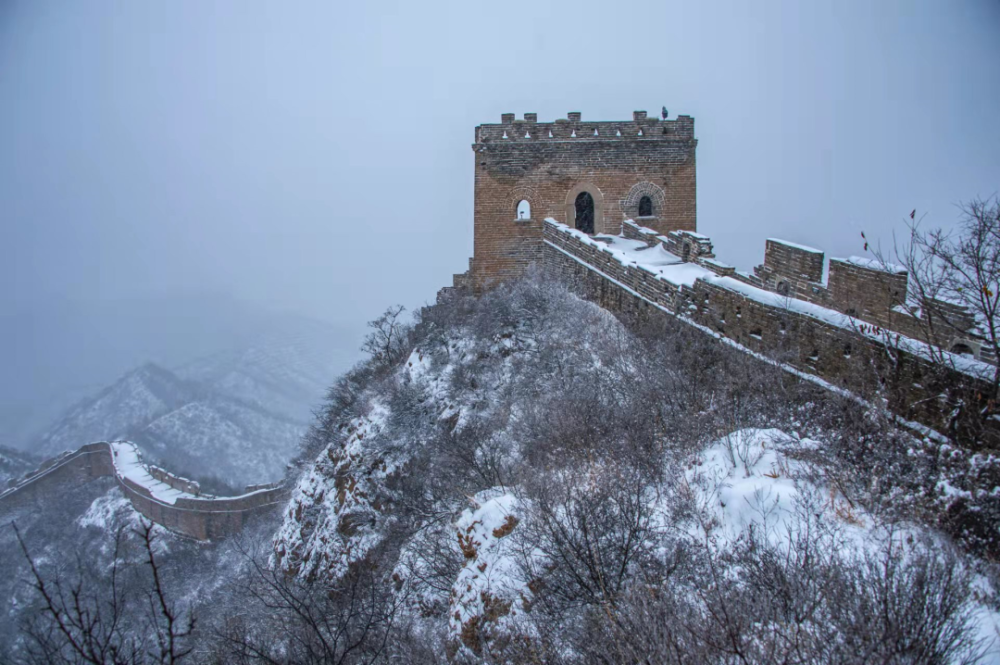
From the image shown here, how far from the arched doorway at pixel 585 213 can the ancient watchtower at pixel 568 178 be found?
29cm

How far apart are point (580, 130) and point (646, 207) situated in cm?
287

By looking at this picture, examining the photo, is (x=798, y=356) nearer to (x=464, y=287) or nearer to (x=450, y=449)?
(x=450, y=449)

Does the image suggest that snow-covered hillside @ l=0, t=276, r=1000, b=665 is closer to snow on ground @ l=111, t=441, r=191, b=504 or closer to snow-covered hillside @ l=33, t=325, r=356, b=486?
snow on ground @ l=111, t=441, r=191, b=504

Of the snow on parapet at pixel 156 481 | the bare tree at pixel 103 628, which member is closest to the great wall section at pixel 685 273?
the bare tree at pixel 103 628

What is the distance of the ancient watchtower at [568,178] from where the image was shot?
1723cm

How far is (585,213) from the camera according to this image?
18250mm

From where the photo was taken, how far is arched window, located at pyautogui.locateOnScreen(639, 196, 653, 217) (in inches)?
701

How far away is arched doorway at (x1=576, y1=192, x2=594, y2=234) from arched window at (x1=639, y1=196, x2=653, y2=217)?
1386 mm

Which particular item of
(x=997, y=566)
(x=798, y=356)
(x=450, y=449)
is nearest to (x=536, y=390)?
(x=450, y=449)

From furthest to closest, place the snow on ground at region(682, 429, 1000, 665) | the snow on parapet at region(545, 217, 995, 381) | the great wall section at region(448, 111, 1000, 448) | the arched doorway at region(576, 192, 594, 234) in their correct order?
the arched doorway at region(576, 192, 594, 234) → the great wall section at region(448, 111, 1000, 448) → the snow on parapet at region(545, 217, 995, 381) → the snow on ground at region(682, 429, 1000, 665)

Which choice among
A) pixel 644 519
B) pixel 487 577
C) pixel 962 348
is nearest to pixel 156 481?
pixel 487 577

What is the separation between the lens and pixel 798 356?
8.07 meters

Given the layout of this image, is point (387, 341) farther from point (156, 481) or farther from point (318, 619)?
point (156, 481)

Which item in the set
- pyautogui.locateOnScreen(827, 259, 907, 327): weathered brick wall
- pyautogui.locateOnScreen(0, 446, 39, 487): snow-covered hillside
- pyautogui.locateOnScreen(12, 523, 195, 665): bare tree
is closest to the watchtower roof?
pyautogui.locateOnScreen(827, 259, 907, 327): weathered brick wall
